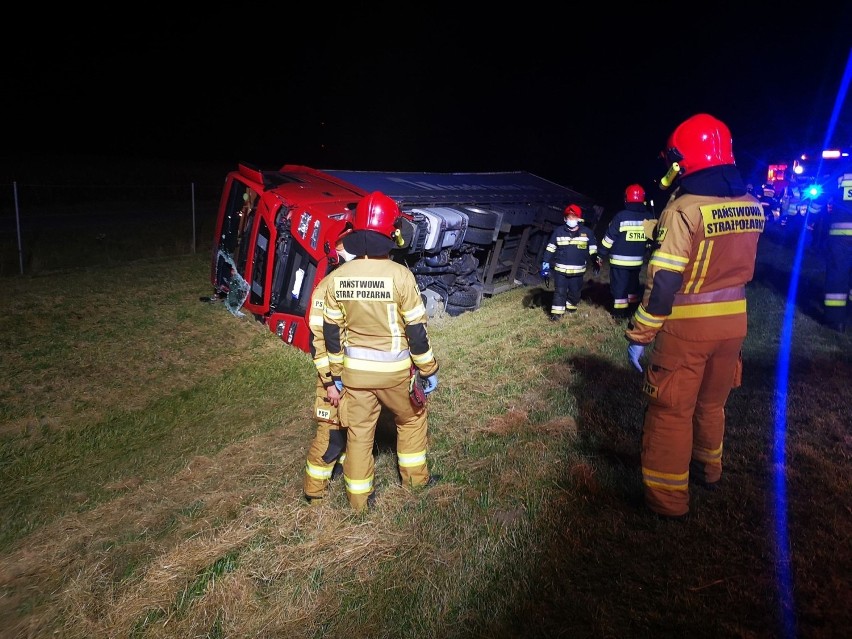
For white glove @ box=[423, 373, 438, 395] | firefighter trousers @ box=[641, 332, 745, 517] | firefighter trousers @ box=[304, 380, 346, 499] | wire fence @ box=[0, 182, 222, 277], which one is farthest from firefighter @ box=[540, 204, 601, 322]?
wire fence @ box=[0, 182, 222, 277]

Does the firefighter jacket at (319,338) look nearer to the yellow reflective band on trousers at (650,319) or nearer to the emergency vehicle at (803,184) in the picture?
the yellow reflective band on trousers at (650,319)

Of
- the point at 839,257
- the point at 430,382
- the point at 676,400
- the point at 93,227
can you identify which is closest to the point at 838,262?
the point at 839,257

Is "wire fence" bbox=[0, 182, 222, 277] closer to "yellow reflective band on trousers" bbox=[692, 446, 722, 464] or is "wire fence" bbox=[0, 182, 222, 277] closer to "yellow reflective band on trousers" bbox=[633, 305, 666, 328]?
"yellow reflective band on trousers" bbox=[633, 305, 666, 328]

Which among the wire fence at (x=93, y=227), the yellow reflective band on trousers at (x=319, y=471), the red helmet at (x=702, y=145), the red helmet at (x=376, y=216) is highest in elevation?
the red helmet at (x=702, y=145)

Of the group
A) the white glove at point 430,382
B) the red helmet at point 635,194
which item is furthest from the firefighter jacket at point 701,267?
the red helmet at point 635,194

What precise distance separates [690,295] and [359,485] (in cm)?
209

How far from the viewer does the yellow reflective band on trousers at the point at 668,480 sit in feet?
9.84

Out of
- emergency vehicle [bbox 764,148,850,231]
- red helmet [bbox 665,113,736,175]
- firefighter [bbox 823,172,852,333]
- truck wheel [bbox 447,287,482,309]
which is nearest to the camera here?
red helmet [bbox 665,113,736,175]

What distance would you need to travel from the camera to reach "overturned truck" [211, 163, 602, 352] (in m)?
5.91

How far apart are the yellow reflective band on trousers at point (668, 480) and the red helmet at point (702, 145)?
1.60 meters

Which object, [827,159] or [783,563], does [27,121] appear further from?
[783,563]

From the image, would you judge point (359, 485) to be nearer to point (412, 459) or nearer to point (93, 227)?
point (412, 459)

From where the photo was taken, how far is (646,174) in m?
33.7

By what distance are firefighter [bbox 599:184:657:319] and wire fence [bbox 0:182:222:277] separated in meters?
7.92
